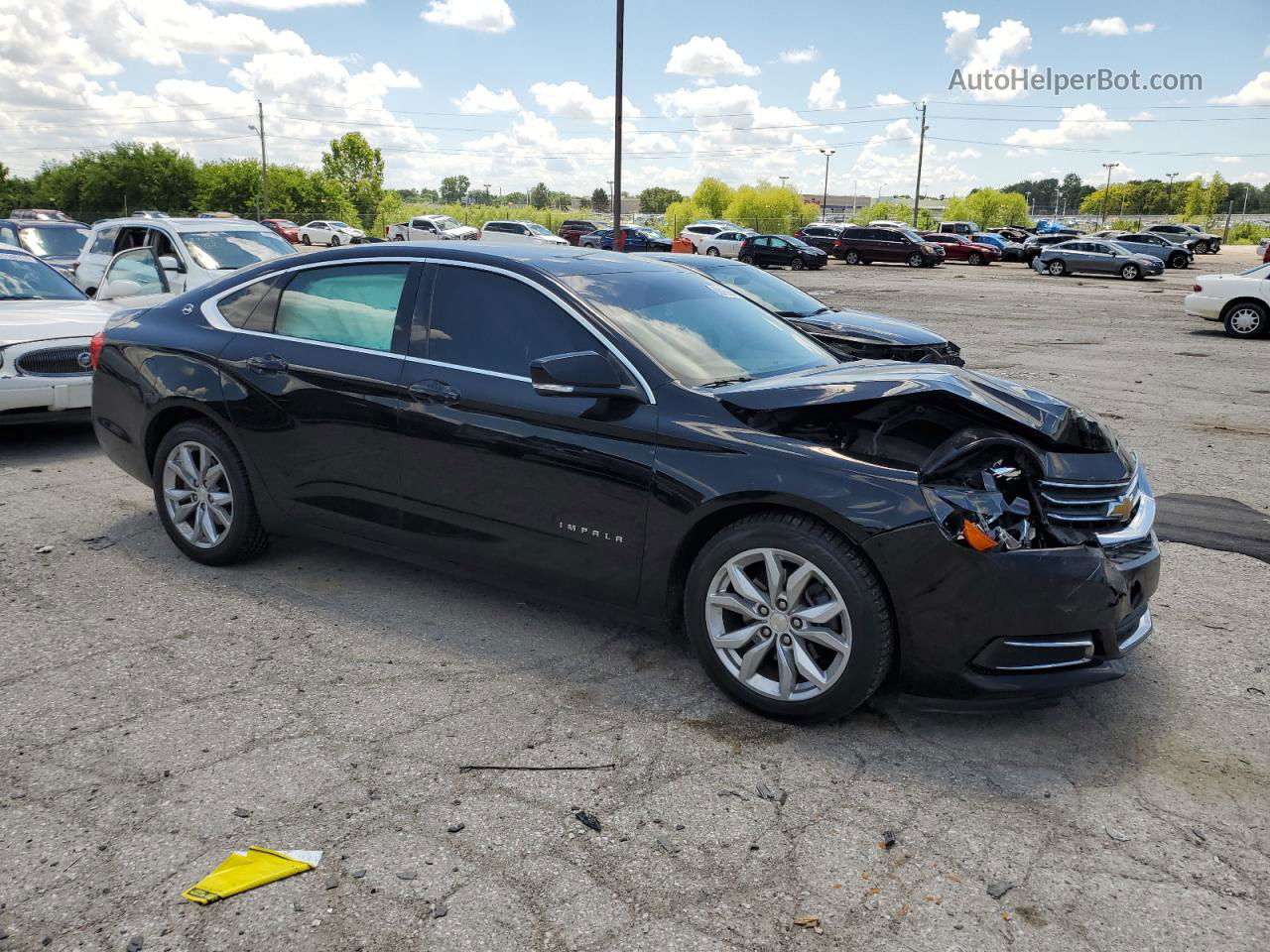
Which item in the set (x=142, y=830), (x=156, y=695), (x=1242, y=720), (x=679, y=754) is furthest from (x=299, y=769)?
(x=1242, y=720)

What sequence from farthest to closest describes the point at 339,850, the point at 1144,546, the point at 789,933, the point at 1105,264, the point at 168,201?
the point at 168,201 → the point at 1105,264 → the point at 1144,546 → the point at 339,850 → the point at 789,933

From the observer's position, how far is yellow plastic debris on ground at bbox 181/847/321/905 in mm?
2668

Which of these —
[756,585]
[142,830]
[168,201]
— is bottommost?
[142,830]

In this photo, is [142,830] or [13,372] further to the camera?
[13,372]

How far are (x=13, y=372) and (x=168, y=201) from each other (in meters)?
79.9

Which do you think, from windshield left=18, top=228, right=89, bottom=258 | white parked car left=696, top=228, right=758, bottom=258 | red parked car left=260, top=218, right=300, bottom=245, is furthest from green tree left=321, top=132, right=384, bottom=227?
windshield left=18, top=228, right=89, bottom=258

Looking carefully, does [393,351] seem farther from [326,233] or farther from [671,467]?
[326,233]

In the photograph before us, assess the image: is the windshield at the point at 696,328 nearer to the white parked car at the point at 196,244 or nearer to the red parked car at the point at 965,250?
the white parked car at the point at 196,244

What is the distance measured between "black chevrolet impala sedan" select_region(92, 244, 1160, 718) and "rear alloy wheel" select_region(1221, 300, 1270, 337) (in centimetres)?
1553

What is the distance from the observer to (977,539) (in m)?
3.22

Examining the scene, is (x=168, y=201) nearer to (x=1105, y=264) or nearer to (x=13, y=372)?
(x=1105, y=264)

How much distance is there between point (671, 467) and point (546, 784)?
1199 millimetres

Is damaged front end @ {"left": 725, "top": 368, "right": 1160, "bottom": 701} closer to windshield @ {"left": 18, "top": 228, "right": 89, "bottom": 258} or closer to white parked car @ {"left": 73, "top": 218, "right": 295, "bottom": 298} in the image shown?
white parked car @ {"left": 73, "top": 218, "right": 295, "bottom": 298}

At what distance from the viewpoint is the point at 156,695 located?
3.79 metres
